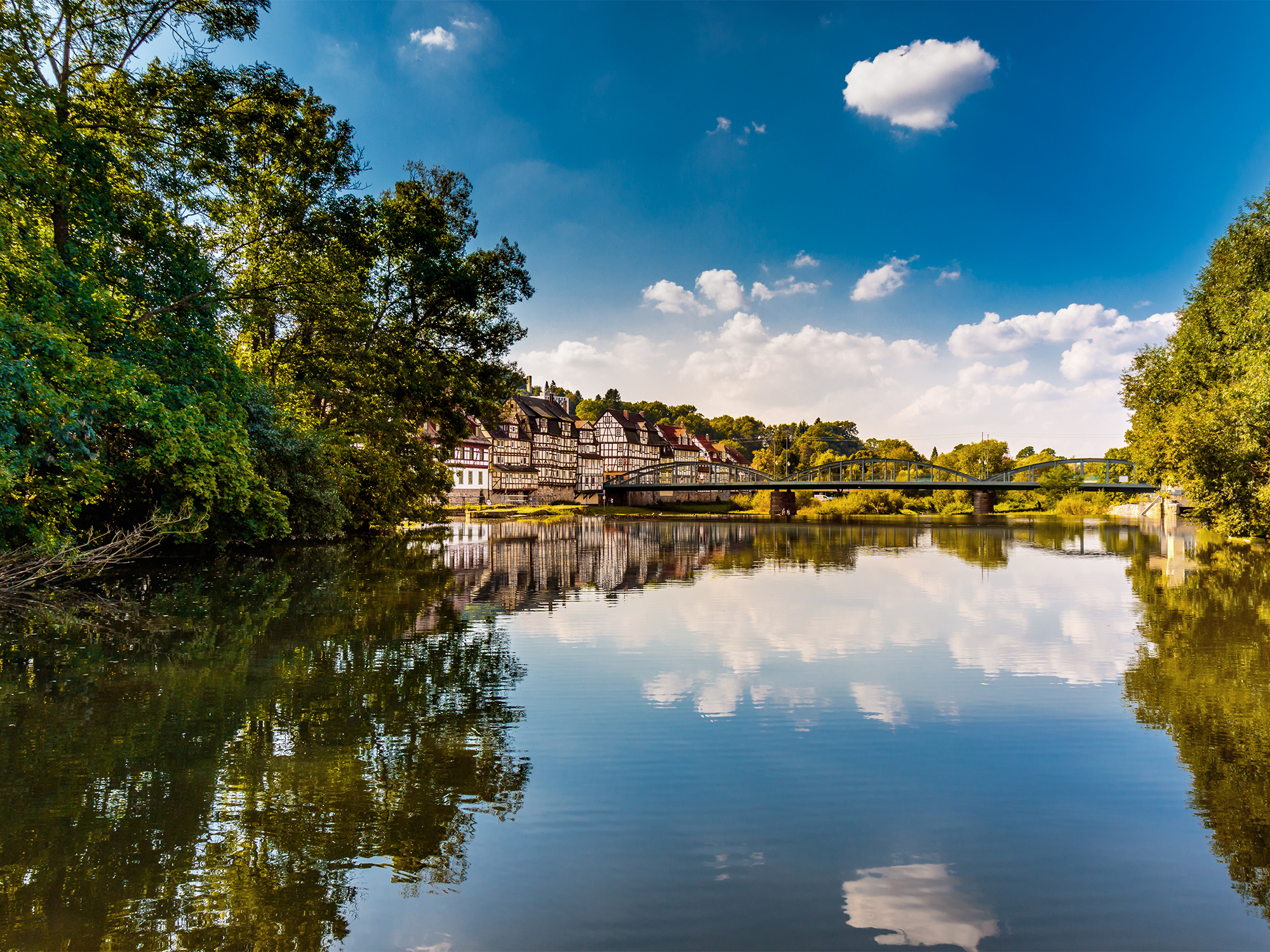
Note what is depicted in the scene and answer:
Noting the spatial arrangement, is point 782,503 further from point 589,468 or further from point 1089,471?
point 1089,471

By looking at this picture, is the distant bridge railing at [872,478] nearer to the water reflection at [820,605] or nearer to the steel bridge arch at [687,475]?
the steel bridge arch at [687,475]

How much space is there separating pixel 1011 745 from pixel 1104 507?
82.6 meters

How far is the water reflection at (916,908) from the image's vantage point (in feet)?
13.3

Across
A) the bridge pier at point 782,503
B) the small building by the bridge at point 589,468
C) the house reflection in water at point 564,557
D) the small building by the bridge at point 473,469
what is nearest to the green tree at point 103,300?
the house reflection in water at point 564,557

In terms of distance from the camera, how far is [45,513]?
40.8ft

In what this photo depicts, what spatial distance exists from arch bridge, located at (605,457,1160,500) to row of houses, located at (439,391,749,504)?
7.95 ft

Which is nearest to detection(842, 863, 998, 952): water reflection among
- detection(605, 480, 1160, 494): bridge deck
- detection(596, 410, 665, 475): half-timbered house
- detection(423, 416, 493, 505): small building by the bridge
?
detection(423, 416, 493, 505): small building by the bridge

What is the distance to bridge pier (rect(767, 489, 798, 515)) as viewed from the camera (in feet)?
255

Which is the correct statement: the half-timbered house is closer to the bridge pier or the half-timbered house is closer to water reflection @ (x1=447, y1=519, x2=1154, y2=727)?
the bridge pier

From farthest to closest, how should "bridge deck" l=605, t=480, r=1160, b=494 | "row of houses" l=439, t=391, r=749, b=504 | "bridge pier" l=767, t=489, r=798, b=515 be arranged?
"bridge pier" l=767, t=489, r=798, b=515, "row of houses" l=439, t=391, r=749, b=504, "bridge deck" l=605, t=480, r=1160, b=494

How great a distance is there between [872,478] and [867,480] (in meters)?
14.3

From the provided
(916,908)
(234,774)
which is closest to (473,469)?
(234,774)

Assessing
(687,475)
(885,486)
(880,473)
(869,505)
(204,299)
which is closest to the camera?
(204,299)

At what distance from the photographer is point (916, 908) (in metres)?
4.29
